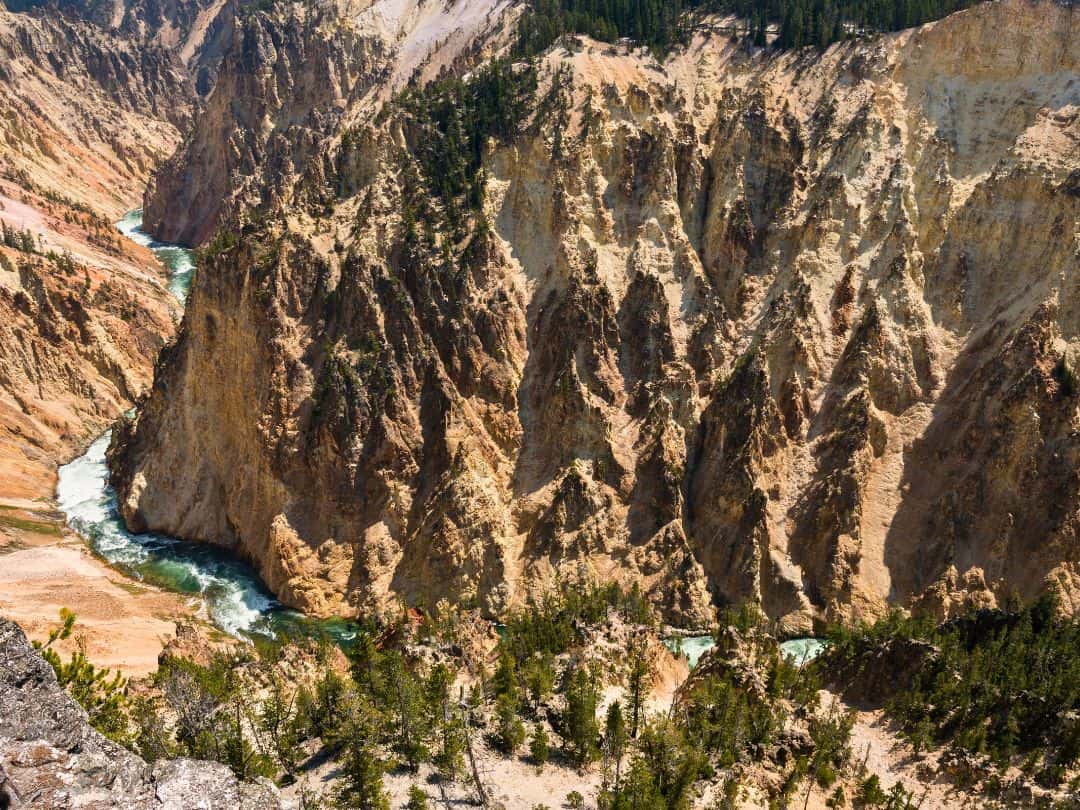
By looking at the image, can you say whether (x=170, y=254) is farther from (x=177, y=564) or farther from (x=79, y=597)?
(x=79, y=597)

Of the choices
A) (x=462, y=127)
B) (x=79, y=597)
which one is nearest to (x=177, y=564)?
(x=79, y=597)

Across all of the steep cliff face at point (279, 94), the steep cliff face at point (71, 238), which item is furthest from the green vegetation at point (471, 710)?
the steep cliff face at point (279, 94)

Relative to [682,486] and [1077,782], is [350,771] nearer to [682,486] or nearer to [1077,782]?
[1077,782]


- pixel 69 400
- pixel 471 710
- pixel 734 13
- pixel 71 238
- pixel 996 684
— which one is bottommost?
pixel 471 710

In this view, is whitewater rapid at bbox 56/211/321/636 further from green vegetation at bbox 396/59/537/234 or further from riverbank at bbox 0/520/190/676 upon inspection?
green vegetation at bbox 396/59/537/234

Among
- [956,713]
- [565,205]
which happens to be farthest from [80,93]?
[956,713]

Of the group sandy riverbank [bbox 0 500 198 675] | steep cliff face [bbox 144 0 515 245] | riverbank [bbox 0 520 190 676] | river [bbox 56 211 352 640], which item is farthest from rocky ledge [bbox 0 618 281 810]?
steep cliff face [bbox 144 0 515 245]

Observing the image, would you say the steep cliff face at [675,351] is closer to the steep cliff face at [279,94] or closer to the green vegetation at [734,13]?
the green vegetation at [734,13]
